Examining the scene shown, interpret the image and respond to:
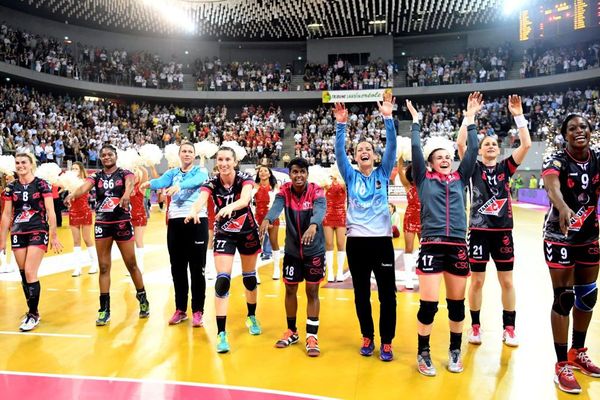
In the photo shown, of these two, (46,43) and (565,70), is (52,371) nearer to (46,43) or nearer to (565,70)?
(46,43)

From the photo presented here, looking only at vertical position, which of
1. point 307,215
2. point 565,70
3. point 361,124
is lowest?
point 307,215

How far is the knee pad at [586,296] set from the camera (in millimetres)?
3748

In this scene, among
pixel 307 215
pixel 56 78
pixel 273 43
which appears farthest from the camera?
pixel 273 43

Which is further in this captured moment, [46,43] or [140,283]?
[46,43]

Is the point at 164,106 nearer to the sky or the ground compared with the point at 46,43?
nearer to the ground

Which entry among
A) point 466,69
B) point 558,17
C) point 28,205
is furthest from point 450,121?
point 28,205

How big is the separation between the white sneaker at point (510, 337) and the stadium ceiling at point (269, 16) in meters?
22.9

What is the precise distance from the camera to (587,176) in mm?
3678

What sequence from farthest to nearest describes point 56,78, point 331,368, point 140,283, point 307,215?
point 56,78 < point 140,283 < point 307,215 < point 331,368

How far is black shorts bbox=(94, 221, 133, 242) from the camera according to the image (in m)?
5.29

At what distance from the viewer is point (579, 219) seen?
3650 mm

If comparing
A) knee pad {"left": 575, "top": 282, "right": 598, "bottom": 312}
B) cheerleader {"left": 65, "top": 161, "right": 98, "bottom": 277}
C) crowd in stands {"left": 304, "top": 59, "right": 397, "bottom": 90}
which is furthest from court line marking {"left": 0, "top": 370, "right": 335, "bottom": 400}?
crowd in stands {"left": 304, "top": 59, "right": 397, "bottom": 90}

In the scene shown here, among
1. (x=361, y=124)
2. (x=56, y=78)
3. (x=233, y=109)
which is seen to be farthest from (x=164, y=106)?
(x=361, y=124)

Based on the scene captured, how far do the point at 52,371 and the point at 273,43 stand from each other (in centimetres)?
3320
